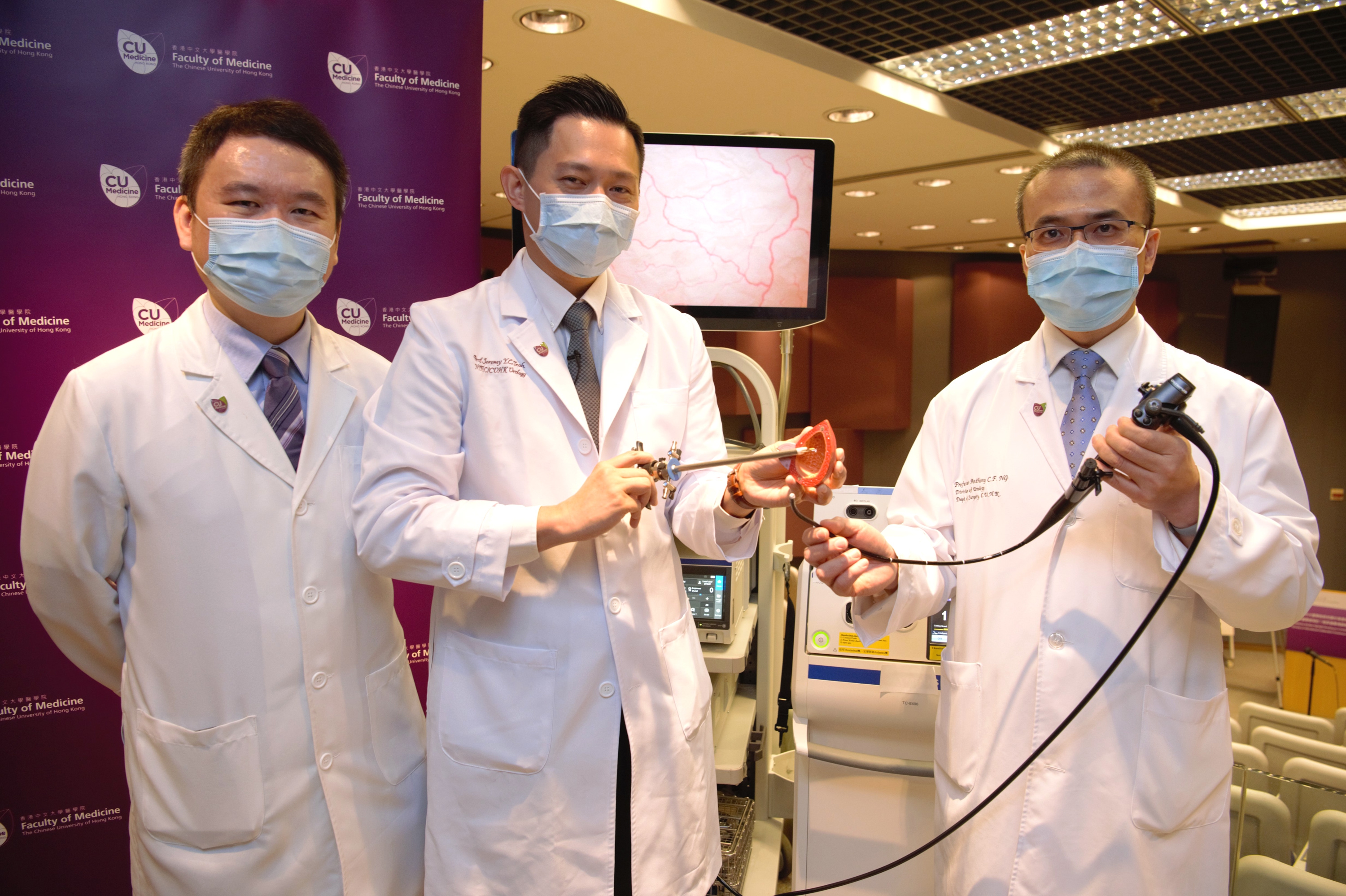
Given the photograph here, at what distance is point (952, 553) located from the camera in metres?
1.60

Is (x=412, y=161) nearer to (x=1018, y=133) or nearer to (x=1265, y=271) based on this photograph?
(x=1018, y=133)

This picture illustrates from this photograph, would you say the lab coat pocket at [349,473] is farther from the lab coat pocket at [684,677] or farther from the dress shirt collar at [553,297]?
the lab coat pocket at [684,677]

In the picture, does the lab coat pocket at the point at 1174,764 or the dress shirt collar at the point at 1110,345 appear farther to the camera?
the dress shirt collar at the point at 1110,345

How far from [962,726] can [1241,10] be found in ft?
11.4

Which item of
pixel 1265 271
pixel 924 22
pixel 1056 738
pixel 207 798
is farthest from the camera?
pixel 1265 271

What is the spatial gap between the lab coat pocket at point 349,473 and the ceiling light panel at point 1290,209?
301 inches

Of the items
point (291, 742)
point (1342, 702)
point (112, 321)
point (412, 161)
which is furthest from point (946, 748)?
point (1342, 702)

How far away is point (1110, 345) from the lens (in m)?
1.54

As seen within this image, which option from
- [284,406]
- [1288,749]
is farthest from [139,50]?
[1288,749]

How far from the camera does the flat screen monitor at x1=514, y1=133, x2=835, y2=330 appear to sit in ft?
7.61

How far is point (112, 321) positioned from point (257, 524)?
43.5 inches

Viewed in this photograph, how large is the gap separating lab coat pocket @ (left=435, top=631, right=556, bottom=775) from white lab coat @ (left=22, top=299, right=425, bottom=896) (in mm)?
213

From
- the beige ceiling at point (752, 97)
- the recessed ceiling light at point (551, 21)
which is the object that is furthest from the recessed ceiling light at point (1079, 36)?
the recessed ceiling light at point (551, 21)

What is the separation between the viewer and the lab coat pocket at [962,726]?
148cm
